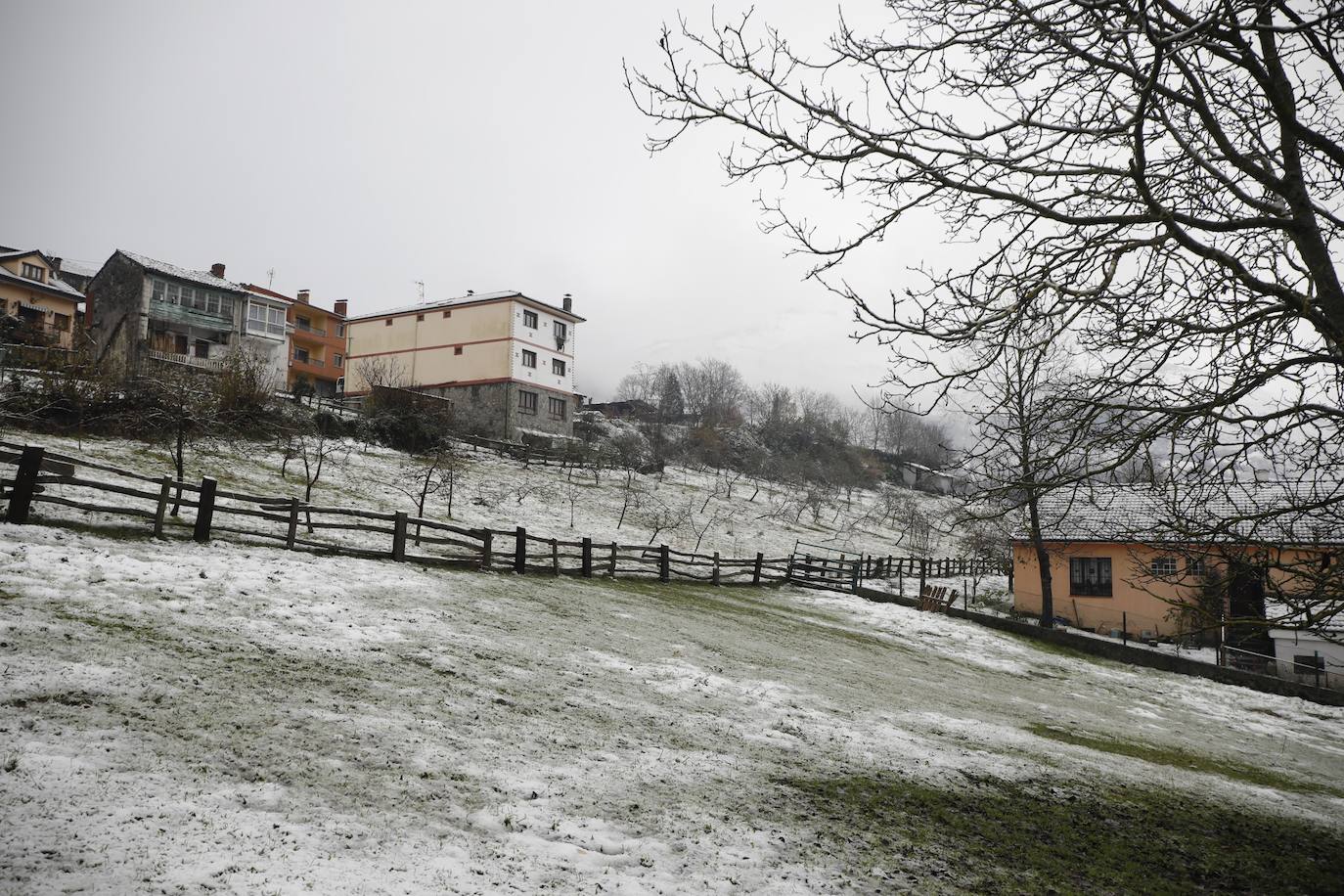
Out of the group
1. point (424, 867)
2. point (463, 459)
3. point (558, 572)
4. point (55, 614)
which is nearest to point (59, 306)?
point (463, 459)

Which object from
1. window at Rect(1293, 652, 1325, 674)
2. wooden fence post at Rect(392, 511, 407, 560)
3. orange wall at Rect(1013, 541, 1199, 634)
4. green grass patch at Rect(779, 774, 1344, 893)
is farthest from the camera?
orange wall at Rect(1013, 541, 1199, 634)

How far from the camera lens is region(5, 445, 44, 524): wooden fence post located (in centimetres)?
1223

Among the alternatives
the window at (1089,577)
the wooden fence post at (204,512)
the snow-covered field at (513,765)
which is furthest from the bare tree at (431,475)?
the window at (1089,577)

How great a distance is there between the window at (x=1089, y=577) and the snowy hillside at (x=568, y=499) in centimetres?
685

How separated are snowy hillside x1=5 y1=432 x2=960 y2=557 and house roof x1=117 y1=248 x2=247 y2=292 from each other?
776 inches

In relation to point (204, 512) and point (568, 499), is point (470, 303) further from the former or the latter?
point (204, 512)

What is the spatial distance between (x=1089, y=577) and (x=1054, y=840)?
2837 cm

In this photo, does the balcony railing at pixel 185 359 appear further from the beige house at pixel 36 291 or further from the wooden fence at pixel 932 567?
the wooden fence at pixel 932 567

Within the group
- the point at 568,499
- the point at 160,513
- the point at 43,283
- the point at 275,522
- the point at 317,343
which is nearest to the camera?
the point at 160,513

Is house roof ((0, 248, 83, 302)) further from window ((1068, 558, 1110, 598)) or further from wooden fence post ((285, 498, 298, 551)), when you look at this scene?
window ((1068, 558, 1110, 598))

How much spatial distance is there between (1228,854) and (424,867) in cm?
691

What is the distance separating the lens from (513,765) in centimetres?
623

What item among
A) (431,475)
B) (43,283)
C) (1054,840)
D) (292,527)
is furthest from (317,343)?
(1054,840)

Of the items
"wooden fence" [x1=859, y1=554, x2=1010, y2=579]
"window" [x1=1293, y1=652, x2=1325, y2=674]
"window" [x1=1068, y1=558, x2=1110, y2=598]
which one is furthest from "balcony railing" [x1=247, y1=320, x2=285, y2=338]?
"window" [x1=1293, y1=652, x2=1325, y2=674]
